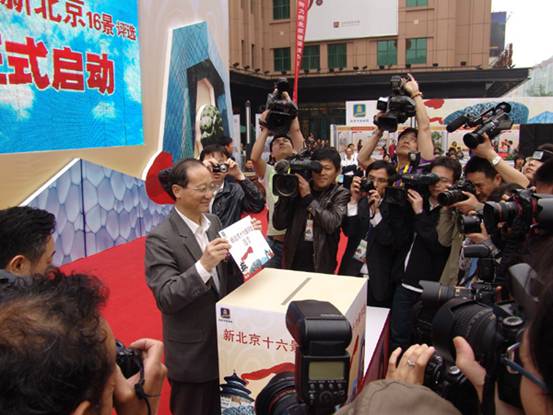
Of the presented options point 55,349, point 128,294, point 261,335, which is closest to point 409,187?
point 261,335

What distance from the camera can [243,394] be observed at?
1415mm

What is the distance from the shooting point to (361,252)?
Result: 2.91 m

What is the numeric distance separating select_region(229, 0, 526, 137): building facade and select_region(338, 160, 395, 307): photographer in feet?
53.2

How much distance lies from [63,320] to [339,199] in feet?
7.04

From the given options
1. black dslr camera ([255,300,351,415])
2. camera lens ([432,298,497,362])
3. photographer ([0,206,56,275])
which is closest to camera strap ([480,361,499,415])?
camera lens ([432,298,497,362])

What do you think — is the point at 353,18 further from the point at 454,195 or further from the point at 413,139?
the point at 454,195

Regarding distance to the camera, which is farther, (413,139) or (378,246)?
(413,139)

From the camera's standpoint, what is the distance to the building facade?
19.0 meters

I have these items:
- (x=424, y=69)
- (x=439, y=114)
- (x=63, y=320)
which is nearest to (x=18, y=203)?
(x=63, y=320)

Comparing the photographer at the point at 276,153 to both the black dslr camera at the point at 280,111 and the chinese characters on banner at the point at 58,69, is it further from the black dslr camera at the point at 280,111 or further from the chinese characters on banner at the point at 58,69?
the chinese characters on banner at the point at 58,69

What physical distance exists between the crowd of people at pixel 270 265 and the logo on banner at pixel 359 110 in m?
7.56

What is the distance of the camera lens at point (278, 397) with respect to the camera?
0.90 metres

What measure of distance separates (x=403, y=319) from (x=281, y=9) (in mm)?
21381

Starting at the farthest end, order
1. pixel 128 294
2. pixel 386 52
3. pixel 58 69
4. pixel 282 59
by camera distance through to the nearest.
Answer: pixel 282 59
pixel 386 52
pixel 58 69
pixel 128 294
